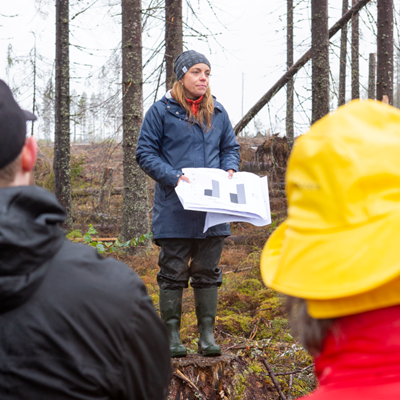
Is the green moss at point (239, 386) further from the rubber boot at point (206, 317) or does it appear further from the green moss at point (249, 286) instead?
the green moss at point (249, 286)

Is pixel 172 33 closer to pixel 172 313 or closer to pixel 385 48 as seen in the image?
pixel 385 48

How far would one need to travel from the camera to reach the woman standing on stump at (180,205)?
3.12m

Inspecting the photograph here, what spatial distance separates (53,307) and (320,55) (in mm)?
6493

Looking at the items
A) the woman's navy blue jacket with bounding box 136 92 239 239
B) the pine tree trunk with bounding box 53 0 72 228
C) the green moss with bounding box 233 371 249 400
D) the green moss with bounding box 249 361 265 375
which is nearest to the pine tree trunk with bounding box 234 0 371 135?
the woman's navy blue jacket with bounding box 136 92 239 239

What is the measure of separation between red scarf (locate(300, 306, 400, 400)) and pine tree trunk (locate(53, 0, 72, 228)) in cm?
1166

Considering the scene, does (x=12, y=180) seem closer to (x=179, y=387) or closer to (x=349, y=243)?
(x=349, y=243)

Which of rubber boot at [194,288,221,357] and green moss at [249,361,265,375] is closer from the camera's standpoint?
rubber boot at [194,288,221,357]

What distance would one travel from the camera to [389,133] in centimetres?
84

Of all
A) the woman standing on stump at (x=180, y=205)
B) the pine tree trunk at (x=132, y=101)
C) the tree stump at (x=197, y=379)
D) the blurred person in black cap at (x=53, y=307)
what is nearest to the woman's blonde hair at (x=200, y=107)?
the woman standing on stump at (x=180, y=205)

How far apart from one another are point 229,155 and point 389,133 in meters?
2.56

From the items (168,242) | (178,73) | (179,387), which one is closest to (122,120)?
(178,73)

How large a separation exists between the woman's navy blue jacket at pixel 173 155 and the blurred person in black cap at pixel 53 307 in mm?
1883

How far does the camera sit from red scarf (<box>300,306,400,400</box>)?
30.1 inches

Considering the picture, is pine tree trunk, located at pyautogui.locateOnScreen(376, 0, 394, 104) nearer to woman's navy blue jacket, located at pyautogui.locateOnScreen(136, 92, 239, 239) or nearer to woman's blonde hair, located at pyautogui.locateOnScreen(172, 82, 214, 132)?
woman's blonde hair, located at pyautogui.locateOnScreen(172, 82, 214, 132)
